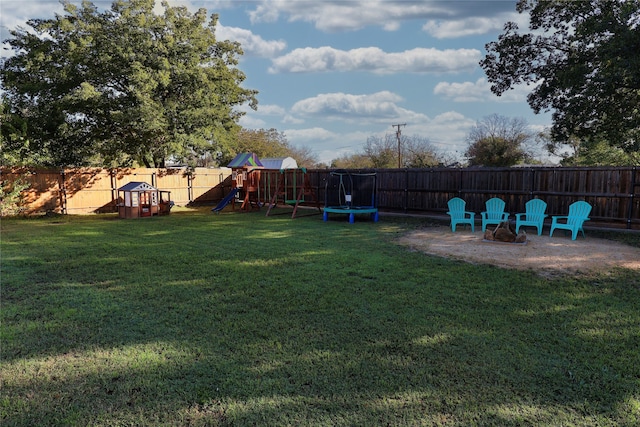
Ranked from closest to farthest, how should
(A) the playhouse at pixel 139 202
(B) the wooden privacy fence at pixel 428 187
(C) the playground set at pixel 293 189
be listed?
(B) the wooden privacy fence at pixel 428 187, (C) the playground set at pixel 293 189, (A) the playhouse at pixel 139 202

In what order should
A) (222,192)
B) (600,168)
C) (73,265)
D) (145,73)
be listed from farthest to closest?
(222,192) → (145,73) → (600,168) → (73,265)

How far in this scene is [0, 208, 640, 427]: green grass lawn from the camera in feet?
7.21

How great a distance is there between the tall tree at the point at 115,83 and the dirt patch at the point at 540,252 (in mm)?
11011

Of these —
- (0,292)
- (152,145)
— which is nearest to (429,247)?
(0,292)

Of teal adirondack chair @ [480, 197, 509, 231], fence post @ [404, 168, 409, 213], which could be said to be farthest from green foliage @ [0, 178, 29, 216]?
teal adirondack chair @ [480, 197, 509, 231]

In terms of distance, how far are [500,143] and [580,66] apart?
23.4m

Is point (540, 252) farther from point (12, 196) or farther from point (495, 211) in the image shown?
point (12, 196)

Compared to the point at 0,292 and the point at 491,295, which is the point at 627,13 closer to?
the point at 491,295

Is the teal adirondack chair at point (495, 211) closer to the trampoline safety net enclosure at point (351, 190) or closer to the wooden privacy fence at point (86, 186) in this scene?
the trampoline safety net enclosure at point (351, 190)

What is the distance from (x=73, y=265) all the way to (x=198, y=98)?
36.8 feet

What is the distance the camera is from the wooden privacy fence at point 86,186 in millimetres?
13492

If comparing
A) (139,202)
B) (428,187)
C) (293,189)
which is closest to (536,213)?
(428,187)

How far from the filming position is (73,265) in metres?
5.76

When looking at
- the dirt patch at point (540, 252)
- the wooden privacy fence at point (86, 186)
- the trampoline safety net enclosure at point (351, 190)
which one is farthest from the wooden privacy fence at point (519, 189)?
the wooden privacy fence at point (86, 186)
